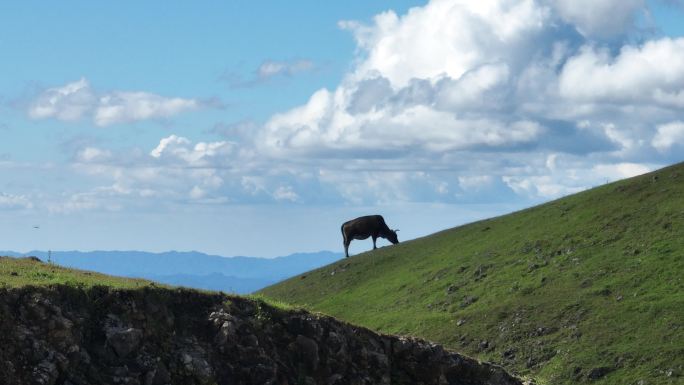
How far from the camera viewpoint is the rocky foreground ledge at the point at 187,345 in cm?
2102

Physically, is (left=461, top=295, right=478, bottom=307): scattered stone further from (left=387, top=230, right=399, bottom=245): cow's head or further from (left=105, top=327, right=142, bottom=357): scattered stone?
(left=105, top=327, right=142, bottom=357): scattered stone

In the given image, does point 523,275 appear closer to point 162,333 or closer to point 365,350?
point 365,350

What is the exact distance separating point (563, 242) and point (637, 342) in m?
20.5

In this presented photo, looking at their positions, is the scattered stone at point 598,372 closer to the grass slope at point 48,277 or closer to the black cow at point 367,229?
the grass slope at point 48,277

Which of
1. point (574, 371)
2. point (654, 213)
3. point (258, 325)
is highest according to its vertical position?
point (654, 213)

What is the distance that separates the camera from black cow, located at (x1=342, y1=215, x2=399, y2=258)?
103188 millimetres

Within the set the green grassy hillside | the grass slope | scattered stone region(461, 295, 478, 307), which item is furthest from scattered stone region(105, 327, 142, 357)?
scattered stone region(461, 295, 478, 307)

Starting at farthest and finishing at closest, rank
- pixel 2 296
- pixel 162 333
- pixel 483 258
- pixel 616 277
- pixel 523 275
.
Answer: pixel 483 258
pixel 523 275
pixel 616 277
pixel 162 333
pixel 2 296

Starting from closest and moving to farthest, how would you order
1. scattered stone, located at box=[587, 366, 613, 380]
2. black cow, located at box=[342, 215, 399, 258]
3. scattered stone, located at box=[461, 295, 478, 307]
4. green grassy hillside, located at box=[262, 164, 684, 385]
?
scattered stone, located at box=[587, 366, 613, 380], green grassy hillside, located at box=[262, 164, 684, 385], scattered stone, located at box=[461, 295, 478, 307], black cow, located at box=[342, 215, 399, 258]

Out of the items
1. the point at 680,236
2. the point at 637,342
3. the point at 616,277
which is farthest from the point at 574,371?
the point at 680,236

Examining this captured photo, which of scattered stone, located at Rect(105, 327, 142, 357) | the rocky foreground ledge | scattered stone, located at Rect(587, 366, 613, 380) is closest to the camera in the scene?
the rocky foreground ledge

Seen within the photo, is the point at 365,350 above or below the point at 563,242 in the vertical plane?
below

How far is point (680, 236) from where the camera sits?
6862 cm

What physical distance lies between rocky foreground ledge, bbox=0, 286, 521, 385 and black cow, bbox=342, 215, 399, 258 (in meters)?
74.1
